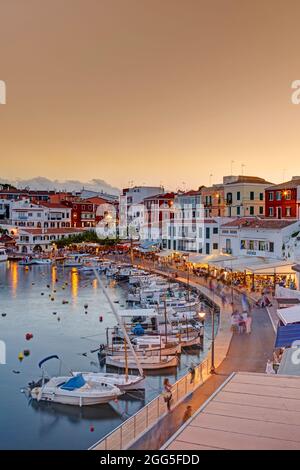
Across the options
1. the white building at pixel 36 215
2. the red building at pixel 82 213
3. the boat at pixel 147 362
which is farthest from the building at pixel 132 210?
the boat at pixel 147 362

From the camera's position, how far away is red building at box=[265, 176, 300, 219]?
1200 inches

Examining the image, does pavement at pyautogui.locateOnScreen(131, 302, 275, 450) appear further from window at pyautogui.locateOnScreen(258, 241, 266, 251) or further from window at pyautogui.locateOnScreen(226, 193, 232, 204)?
window at pyautogui.locateOnScreen(226, 193, 232, 204)

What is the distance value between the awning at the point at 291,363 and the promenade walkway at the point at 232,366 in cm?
156

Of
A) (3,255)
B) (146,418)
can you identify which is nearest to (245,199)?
(3,255)

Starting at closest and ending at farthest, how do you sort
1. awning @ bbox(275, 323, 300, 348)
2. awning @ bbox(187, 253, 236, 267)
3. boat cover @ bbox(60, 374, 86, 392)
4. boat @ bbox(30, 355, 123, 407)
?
awning @ bbox(275, 323, 300, 348) < boat @ bbox(30, 355, 123, 407) < boat cover @ bbox(60, 374, 86, 392) < awning @ bbox(187, 253, 236, 267)

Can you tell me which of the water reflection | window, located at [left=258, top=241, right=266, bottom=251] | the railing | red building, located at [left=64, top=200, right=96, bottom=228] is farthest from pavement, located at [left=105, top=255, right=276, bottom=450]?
red building, located at [left=64, top=200, right=96, bottom=228]

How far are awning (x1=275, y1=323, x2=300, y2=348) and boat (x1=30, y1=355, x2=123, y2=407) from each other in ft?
13.0

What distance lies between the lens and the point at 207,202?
3788 centimetres

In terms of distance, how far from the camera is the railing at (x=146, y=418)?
7.87 meters

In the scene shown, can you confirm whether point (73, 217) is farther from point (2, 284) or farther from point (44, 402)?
point (44, 402)

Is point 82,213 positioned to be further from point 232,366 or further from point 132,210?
point 232,366

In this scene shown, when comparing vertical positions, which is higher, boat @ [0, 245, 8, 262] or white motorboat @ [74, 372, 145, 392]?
boat @ [0, 245, 8, 262]
